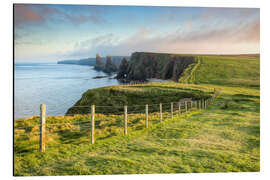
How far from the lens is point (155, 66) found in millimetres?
78062

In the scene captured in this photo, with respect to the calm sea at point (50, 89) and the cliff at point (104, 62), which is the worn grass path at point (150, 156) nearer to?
the calm sea at point (50, 89)

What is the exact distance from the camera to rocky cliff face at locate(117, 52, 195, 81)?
168 ft

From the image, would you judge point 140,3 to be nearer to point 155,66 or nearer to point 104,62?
point 155,66

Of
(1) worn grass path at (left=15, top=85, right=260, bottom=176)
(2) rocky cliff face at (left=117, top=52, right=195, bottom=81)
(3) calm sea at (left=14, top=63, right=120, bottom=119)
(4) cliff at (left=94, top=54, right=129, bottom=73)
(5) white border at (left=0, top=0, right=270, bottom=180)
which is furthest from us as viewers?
(4) cliff at (left=94, top=54, right=129, bottom=73)

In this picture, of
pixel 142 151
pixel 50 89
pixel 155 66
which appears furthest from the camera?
pixel 155 66

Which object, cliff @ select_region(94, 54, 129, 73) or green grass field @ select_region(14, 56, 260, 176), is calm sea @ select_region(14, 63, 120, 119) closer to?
→ green grass field @ select_region(14, 56, 260, 176)

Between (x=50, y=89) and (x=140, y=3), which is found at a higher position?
(x=140, y=3)

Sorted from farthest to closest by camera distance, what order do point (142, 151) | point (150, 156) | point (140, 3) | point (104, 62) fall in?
1. point (104, 62)
2. point (140, 3)
3. point (142, 151)
4. point (150, 156)

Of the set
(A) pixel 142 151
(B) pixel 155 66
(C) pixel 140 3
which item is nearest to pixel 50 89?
(C) pixel 140 3

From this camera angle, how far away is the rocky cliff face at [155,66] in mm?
51094

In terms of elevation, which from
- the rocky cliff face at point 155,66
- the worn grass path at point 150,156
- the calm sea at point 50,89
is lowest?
the worn grass path at point 150,156

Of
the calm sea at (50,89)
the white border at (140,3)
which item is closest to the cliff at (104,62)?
the calm sea at (50,89)

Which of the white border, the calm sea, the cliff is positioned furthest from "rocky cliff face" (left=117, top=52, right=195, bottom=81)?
the white border
